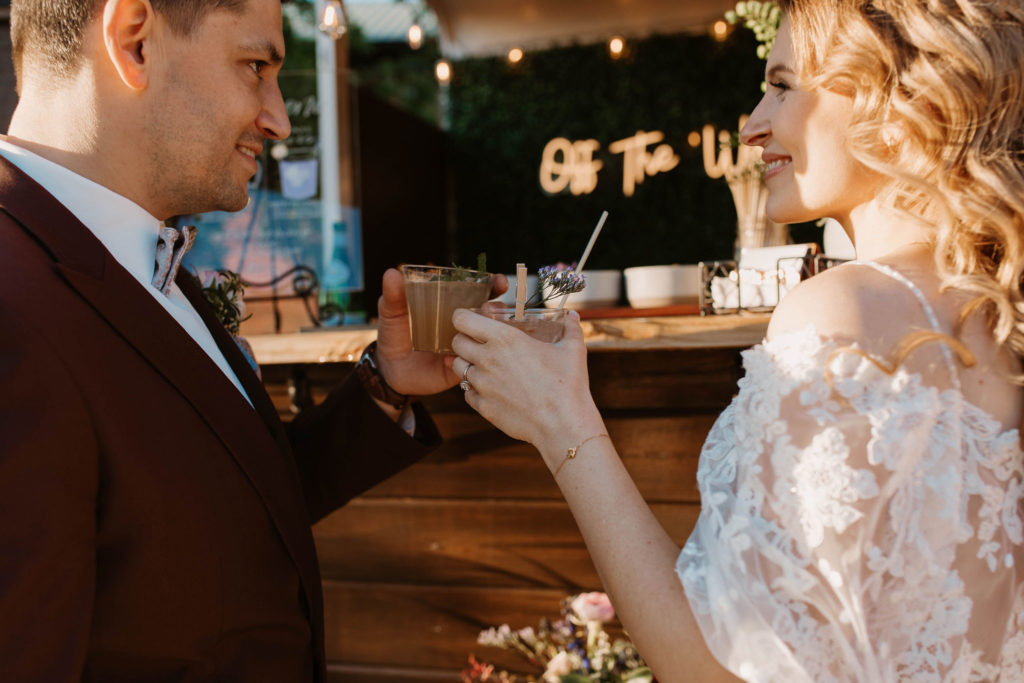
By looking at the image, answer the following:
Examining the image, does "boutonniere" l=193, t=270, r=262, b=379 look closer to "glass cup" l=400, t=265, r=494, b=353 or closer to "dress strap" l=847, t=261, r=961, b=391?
"glass cup" l=400, t=265, r=494, b=353

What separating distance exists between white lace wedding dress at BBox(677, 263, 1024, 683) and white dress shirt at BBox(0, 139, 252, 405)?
2.94 ft

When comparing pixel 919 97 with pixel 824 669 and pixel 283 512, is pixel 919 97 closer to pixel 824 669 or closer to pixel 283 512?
pixel 824 669

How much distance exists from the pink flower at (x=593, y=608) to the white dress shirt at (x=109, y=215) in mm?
1134

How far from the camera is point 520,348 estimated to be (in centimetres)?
132

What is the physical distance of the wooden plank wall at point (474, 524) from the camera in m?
2.33

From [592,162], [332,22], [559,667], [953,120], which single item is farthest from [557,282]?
[592,162]

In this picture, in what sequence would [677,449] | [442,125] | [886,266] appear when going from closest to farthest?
[886,266], [677,449], [442,125]

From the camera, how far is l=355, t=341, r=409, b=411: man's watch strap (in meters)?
1.90

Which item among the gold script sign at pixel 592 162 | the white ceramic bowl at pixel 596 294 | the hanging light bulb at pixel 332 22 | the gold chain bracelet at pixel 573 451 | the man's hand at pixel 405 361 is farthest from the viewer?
the gold script sign at pixel 592 162

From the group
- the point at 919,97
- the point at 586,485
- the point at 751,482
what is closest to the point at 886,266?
the point at 919,97

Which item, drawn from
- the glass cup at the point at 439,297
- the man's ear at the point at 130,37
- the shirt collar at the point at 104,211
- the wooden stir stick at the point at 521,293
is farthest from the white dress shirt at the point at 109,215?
the wooden stir stick at the point at 521,293

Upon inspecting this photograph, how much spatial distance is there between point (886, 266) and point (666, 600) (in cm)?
57

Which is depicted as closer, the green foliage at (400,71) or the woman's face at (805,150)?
the woman's face at (805,150)

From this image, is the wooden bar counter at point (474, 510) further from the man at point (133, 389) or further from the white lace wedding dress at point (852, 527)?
the white lace wedding dress at point (852, 527)
